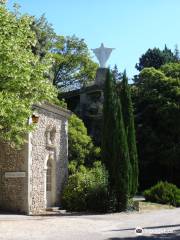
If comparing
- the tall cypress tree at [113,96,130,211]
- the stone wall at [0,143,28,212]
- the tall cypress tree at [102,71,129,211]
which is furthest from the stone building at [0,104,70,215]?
the tall cypress tree at [113,96,130,211]

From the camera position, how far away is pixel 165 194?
95.3 ft

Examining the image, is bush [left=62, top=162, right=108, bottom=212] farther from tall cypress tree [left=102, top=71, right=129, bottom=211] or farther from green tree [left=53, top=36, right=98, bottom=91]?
green tree [left=53, top=36, right=98, bottom=91]

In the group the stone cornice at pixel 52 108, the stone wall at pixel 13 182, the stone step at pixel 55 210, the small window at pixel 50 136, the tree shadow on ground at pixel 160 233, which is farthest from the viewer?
the small window at pixel 50 136

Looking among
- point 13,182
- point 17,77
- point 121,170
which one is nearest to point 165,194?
point 121,170

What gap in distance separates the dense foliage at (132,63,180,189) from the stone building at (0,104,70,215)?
14524mm

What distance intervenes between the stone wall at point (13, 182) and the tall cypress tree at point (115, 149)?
178 inches

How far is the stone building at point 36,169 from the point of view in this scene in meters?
23.4

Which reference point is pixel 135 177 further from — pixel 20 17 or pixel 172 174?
pixel 172 174

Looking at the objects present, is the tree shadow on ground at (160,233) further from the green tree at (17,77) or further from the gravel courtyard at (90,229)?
the green tree at (17,77)

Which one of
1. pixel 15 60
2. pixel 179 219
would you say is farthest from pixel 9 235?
pixel 179 219

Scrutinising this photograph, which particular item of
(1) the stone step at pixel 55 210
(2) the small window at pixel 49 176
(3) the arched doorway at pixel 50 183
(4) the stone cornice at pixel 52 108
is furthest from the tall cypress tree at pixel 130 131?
(2) the small window at pixel 49 176

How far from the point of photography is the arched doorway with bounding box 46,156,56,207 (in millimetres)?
26125

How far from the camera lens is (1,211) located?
75.2ft

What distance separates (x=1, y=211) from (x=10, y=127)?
20.6ft
